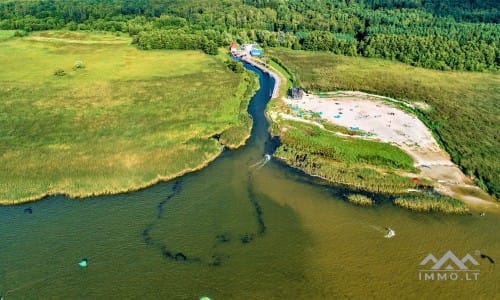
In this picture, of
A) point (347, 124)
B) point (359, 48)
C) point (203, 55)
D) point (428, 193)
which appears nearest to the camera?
point (428, 193)

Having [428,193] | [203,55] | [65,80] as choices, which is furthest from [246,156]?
[203,55]

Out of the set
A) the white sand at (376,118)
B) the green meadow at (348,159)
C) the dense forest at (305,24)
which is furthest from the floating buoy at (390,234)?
the dense forest at (305,24)

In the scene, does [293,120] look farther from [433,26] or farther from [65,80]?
[433,26]

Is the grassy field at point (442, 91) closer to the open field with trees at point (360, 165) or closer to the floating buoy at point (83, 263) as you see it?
the open field with trees at point (360, 165)

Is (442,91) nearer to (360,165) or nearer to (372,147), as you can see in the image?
(372,147)

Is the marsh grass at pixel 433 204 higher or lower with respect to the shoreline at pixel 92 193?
higher

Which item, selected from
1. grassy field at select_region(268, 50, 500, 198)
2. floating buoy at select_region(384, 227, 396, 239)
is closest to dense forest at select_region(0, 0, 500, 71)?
grassy field at select_region(268, 50, 500, 198)

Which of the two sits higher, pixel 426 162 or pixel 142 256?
pixel 426 162
